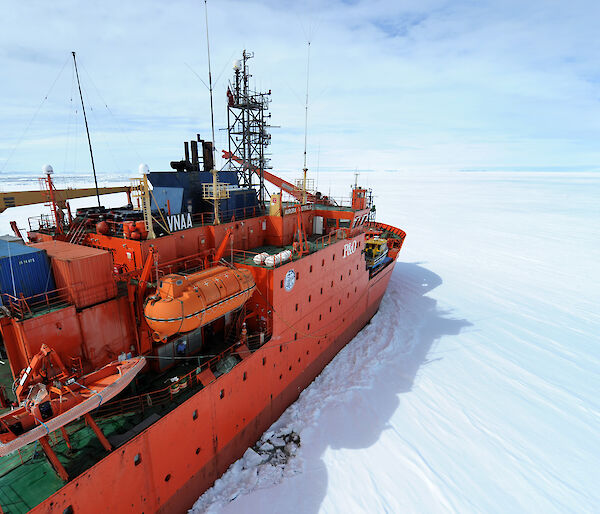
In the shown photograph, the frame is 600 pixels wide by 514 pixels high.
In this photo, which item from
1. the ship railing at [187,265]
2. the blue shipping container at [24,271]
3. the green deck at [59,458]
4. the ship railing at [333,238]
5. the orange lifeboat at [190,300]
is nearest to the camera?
the green deck at [59,458]

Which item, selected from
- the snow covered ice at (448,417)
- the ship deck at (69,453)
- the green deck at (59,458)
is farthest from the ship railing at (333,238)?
the green deck at (59,458)

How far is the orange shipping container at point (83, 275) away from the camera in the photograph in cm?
776

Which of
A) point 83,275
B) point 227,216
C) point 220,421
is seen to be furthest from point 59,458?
point 227,216

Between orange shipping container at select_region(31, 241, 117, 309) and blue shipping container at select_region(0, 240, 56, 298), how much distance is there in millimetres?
219

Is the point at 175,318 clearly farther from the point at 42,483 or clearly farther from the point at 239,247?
the point at 239,247

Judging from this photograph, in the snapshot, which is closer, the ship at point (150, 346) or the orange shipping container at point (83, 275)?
the ship at point (150, 346)

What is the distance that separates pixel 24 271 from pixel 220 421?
21.2ft

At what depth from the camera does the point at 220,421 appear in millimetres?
9266

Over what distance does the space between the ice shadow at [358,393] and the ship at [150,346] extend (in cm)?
122

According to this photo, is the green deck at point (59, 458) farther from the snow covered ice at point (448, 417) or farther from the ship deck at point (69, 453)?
the snow covered ice at point (448, 417)

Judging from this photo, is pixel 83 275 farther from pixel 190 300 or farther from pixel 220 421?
pixel 220 421

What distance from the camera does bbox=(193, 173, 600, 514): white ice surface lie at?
31.8 feet

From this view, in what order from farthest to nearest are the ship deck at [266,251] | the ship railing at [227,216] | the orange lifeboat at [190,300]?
1. the ship railing at [227,216]
2. the ship deck at [266,251]
3. the orange lifeboat at [190,300]

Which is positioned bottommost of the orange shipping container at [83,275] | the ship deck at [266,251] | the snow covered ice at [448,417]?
the snow covered ice at [448,417]
